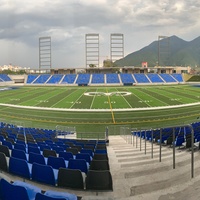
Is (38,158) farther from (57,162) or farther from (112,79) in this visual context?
(112,79)

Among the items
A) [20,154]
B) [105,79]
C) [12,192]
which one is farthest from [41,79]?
[12,192]

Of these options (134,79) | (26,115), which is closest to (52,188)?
(26,115)

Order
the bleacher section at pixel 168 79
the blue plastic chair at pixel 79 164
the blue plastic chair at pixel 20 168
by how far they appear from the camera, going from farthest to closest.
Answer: the bleacher section at pixel 168 79
the blue plastic chair at pixel 79 164
the blue plastic chair at pixel 20 168

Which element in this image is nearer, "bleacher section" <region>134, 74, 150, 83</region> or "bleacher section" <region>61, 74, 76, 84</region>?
"bleacher section" <region>134, 74, 150, 83</region>

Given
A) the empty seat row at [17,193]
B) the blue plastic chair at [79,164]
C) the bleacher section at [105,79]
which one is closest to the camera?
the empty seat row at [17,193]

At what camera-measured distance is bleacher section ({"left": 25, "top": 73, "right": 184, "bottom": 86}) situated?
83.8 meters

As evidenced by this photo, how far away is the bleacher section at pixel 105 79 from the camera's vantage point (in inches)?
3300

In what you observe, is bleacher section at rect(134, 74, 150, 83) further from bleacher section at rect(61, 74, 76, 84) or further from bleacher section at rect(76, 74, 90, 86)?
bleacher section at rect(61, 74, 76, 84)

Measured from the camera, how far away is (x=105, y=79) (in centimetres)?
8656

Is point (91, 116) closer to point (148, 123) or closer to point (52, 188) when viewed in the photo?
point (148, 123)

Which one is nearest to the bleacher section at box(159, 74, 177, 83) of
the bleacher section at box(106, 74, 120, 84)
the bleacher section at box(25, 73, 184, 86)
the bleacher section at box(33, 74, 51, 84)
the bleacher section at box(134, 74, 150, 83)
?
the bleacher section at box(25, 73, 184, 86)

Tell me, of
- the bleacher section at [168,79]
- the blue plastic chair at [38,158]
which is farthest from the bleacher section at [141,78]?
the blue plastic chair at [38,158]

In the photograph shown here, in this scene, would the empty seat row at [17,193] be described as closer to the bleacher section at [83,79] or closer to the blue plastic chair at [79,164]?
the blue plastic chair at [79,164]

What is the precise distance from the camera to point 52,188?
4809 mm
